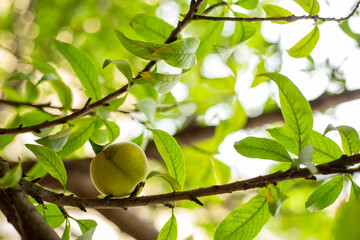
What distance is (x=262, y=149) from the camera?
0.49 meters

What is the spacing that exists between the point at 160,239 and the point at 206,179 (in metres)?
0.39

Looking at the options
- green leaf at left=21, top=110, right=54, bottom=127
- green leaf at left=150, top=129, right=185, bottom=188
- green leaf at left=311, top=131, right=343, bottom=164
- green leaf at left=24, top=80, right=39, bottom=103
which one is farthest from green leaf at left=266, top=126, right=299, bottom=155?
green leaf at left=24, top=80, right=39, bottom=103

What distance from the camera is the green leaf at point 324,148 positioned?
52 cm

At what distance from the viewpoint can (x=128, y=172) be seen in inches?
22.0

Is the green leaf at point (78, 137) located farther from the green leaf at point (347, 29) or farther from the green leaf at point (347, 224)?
Answer: the green leaf at point (347, 29)

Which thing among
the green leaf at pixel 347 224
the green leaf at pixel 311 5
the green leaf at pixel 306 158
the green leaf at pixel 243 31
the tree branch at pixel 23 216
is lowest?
the tree branch at pixel 23 216

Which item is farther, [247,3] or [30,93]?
[30,93]

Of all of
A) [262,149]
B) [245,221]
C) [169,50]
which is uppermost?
[169,50]

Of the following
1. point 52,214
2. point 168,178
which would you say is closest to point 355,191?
point 168,178

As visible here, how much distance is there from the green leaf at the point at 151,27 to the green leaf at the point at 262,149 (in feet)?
0.95

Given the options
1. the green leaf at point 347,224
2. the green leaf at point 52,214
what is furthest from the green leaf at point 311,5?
the green leaf at point 52,214

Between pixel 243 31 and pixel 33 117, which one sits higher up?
pixel 243 31

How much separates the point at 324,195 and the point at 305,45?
256mm

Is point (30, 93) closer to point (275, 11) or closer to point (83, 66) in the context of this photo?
point (83, 66)
